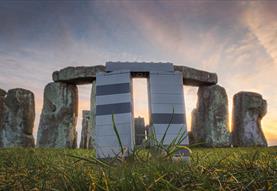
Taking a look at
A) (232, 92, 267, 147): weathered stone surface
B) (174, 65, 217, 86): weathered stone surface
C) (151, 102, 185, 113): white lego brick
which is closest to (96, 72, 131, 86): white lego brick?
(151, 102, 185, 113): white lego brick

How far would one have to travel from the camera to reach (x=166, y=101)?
572 cm

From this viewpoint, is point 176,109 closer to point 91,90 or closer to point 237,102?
point 91,90

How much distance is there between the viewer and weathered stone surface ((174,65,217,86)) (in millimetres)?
12407

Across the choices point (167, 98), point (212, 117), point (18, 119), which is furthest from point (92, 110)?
point (167, 98)

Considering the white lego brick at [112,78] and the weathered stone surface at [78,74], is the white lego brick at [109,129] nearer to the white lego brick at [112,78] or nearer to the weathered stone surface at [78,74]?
the white lego brick at [112,78]

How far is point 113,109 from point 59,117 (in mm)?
7318

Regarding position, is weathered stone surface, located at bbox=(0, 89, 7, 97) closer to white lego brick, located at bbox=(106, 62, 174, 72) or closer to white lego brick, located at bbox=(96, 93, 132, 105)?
white lego brick, located at bbox=(106, 62, 174, 72)

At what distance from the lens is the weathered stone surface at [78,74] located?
1202cm

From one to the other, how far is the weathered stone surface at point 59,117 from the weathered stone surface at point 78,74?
0.32 metres

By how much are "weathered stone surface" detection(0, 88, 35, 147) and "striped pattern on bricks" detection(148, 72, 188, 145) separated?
8.38 meters

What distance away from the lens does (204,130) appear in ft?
43.6

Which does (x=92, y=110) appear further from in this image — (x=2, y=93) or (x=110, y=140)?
(x=110, y=140)

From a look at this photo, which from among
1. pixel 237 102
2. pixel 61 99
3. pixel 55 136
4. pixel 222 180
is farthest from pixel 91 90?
pixel 222 180

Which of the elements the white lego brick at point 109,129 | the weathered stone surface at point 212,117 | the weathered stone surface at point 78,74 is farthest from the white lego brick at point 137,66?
the weathered stone surface at point 212,117
